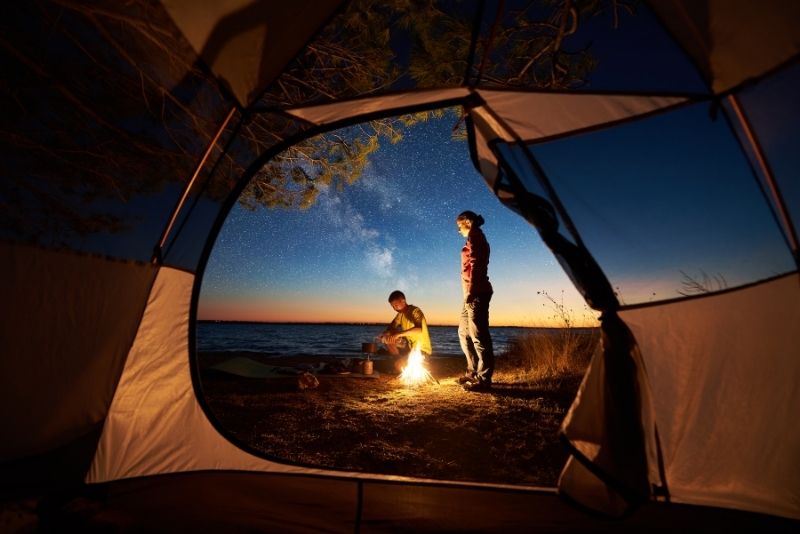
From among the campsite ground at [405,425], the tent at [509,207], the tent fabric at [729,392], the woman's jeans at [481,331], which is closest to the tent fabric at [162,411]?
the tent at [509,207]

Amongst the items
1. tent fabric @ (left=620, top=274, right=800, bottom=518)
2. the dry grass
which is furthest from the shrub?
tent fabric @ (left=620, top=274, right=800, bottom=518)

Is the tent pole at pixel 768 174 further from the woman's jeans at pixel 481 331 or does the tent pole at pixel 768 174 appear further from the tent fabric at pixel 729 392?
the woman's jeans at pixel 481 331

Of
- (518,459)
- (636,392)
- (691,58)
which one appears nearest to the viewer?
(636,392)

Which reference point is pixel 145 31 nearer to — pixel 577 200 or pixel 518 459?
pixel 577 200

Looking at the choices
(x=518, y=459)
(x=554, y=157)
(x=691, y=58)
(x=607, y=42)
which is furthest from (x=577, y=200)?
(x=518, y=459)

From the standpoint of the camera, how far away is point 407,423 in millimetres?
2887

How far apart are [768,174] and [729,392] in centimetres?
92

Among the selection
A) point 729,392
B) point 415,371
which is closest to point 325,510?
point 729,392

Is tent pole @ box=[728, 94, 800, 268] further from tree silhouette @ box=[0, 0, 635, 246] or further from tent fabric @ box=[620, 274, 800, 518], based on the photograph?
tree silhouette @ box=[0, 0, 635, 246]

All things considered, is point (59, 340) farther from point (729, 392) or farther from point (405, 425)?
point (729, 392)

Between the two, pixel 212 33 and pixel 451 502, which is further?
pixel 451 502

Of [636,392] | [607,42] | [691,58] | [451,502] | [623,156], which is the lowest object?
[451,502]

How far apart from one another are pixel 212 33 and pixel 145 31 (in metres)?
0.51

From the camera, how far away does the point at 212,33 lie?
1.49 meters
